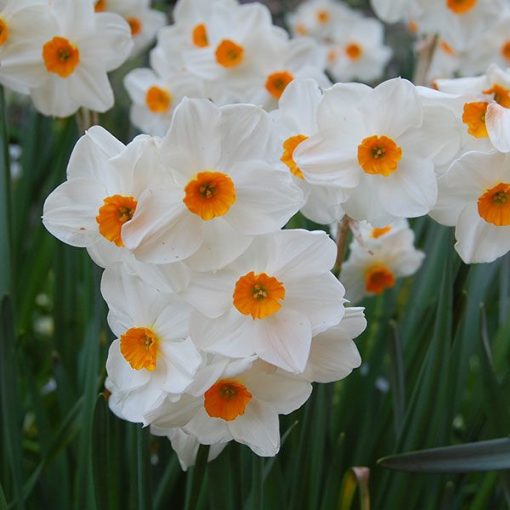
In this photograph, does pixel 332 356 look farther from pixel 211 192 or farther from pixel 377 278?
pixel 377 278

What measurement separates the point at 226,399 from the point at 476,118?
495 millimetres

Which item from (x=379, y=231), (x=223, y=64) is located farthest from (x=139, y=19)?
(x=379, y=231)

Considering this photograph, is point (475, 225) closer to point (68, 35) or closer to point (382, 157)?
point (382, 157)

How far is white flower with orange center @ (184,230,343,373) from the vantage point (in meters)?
1.00

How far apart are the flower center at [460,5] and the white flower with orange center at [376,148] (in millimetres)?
1131

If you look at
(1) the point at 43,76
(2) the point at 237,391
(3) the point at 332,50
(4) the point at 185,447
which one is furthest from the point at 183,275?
(3) the point at 332,50

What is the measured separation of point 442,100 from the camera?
1.17 m

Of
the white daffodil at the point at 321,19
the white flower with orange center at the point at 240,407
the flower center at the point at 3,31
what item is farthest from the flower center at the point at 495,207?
the white daffodil at the point at 321,19

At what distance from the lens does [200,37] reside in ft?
6.63

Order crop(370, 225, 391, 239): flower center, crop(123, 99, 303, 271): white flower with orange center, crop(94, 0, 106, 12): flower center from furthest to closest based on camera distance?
1. crop(94, 0, 106, 12): flower center
2. crop(370, 225, 391, 239): flower center
3. crop(123, 99, 303, 271): white flower with orange center

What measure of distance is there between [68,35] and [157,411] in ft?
2.80

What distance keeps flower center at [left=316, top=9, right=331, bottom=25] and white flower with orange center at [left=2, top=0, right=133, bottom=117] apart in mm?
2188

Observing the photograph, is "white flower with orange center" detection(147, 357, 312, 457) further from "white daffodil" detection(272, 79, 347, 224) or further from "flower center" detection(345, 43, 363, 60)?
"flower center" detection(345, 43, 363, 60)

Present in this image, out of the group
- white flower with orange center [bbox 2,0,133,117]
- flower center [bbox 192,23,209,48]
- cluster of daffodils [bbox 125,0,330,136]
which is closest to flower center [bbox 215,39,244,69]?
cluster of daffodils [bbox 125,0,330,136]
